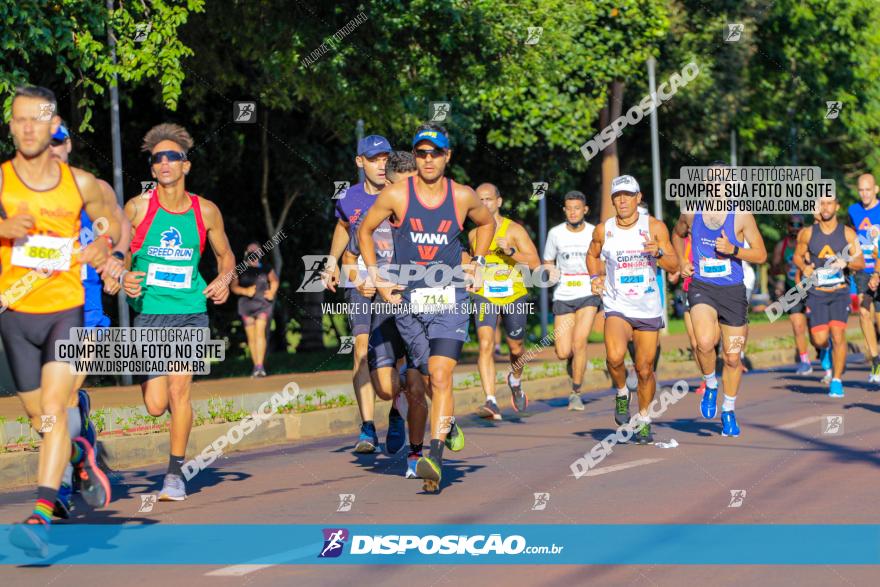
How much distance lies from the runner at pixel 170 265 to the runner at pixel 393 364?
1.21m

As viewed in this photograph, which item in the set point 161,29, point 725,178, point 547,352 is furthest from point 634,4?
point 725,178

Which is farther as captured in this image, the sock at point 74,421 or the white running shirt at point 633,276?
the white running shirt at point 633,276

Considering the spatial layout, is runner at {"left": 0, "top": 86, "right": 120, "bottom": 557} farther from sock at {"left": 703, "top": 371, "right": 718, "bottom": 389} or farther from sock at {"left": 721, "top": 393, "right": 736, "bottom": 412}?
sock at {"left": 703, "top": 371, "right": 718, "bottom": 389}

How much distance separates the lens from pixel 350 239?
12.5 metres

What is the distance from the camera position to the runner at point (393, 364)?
1085 cm

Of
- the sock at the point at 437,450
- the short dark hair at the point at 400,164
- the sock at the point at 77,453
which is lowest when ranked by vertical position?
the sock at the point at 437,450

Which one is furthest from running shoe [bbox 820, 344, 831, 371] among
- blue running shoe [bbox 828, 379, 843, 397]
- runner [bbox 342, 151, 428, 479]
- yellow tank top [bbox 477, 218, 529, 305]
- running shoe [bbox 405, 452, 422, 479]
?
running shoe [bbox 405, 452, 422, 479]

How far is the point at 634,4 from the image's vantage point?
30.9 meters

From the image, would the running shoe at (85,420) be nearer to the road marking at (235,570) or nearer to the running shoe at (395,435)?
the road marking at (235,570)

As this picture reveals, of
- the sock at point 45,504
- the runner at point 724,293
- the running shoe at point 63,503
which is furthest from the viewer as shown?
the runner at point 724,293

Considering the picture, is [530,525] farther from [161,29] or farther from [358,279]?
[161,29]

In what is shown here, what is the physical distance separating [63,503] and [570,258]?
8953mm

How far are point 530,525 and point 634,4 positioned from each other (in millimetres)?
23509

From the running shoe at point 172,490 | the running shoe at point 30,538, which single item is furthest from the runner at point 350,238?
the running shoe at point 30,538
